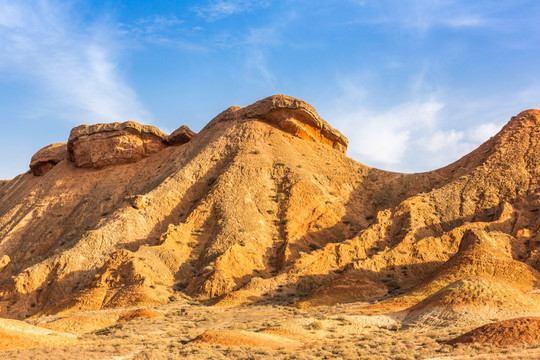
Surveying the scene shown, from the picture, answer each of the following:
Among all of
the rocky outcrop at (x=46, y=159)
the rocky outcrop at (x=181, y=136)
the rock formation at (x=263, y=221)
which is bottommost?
the rock formation at (x=263, y=221)

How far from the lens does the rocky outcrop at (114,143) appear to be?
163 ft

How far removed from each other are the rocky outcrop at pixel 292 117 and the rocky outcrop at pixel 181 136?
4499 millimetres

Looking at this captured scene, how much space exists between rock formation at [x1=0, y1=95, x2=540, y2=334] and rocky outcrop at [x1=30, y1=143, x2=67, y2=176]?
3.25m

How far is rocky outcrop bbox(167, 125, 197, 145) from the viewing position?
50219mm

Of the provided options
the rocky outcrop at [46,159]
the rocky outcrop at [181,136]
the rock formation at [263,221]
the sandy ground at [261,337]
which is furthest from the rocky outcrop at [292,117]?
the sandy ground at [261,337]

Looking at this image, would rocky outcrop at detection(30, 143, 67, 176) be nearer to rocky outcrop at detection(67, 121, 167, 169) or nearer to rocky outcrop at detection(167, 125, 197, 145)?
rocky outcrop at detection(67, 121, 167, 169)

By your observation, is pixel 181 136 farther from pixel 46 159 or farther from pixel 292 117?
pixel 46 159

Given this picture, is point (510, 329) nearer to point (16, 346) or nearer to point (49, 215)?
point (16, 346)

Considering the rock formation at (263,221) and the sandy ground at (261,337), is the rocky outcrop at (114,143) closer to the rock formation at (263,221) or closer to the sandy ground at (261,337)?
the rock formation at (263,221)

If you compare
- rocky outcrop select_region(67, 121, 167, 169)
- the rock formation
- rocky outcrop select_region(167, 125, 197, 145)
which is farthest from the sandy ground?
rocky outcrop select_region(167, 125, 197, 145)

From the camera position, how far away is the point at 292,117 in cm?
4619

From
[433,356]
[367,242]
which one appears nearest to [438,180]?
[367,242]

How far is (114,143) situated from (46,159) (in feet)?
31.9

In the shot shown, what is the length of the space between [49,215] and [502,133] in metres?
35.5
